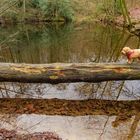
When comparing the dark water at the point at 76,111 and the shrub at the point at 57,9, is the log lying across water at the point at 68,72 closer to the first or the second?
the dark water at the point at 76,111

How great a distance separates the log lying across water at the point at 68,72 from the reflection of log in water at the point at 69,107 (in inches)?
26.6

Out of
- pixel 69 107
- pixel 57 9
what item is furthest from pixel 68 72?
pixel 57 9

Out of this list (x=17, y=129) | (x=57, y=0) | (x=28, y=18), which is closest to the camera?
(x=17, y=129)

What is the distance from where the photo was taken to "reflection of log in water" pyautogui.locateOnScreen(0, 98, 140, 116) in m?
9.88

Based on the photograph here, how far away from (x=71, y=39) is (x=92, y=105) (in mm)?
17763

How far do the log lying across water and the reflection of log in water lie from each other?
0.68m

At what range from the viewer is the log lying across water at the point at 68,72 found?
10.4m

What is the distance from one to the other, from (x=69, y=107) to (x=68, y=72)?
1.05m

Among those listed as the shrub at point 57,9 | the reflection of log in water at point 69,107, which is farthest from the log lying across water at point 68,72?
the shrub at point 57,9

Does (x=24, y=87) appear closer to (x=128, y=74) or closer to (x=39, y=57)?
(x=128, y=74)

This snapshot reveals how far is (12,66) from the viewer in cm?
1068

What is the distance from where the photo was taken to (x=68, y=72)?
10.5 m

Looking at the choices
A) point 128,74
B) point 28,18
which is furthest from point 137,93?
point 28,18

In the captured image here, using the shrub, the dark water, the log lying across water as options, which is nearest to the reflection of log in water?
the dark water
